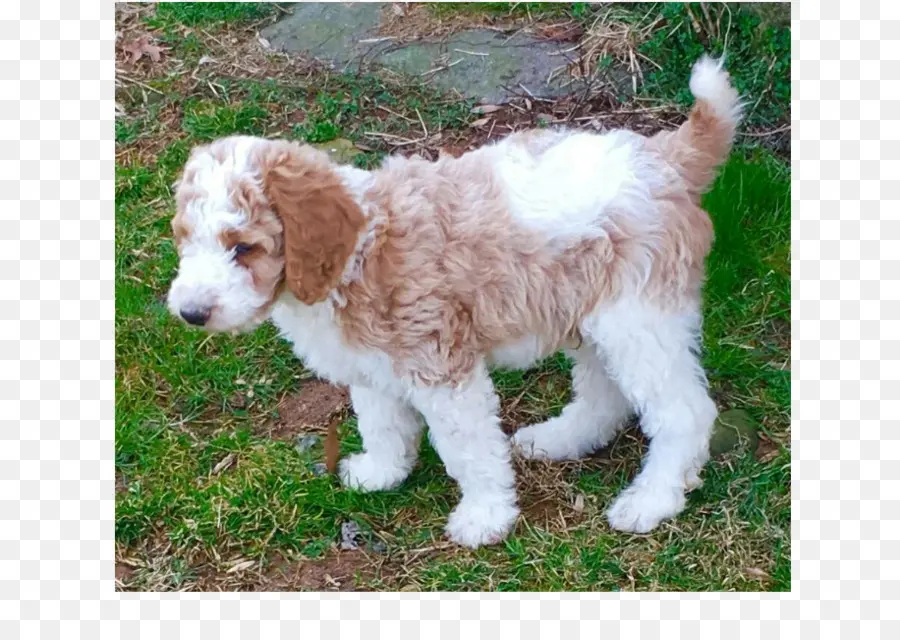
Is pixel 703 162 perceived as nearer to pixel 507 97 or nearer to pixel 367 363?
pixel 367 363

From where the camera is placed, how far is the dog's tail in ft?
14.2

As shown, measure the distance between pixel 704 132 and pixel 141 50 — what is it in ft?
17.0

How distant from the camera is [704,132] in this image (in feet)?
14.4

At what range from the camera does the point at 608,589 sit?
4.46 meters

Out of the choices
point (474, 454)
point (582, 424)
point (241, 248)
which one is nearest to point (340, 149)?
point (582, 424)

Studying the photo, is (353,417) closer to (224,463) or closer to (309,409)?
(309,409)

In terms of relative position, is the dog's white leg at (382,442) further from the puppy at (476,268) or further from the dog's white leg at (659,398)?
the dog's white leg at (659,398)

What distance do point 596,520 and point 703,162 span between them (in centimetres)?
176

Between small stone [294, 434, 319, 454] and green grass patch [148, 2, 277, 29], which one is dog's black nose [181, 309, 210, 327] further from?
green grass patch [148, 2, 277, 29]

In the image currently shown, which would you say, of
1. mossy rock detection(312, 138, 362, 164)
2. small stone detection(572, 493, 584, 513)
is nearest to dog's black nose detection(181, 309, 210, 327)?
small stone detection(572, 493, 584, 513)

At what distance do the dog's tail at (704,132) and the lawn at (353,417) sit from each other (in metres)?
1.45

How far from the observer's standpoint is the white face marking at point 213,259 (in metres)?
3.71

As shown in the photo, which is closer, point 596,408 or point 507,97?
point 596,408

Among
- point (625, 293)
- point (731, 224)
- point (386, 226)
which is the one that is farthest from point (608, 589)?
point (731, 224)
